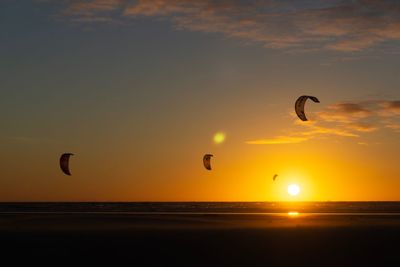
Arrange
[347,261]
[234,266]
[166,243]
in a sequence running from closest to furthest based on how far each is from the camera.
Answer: [234,266] < [347,261] < [166,243]

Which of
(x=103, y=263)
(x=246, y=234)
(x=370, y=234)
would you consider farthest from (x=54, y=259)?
(x=370, y=234)

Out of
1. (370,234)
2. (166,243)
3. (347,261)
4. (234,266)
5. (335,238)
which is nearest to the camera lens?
(234,266)

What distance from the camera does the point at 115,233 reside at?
1053 inches

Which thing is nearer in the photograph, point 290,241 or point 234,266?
point 234,266

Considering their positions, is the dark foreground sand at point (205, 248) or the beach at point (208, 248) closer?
the dark foreground sand at point (205, 248)

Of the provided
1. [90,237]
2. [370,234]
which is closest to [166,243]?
[90,237]

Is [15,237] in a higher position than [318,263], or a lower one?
higher

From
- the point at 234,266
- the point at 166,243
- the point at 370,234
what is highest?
the point at 370,234

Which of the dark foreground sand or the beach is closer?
the dark foreground sand

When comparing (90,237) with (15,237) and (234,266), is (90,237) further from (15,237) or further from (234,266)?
(234,266)

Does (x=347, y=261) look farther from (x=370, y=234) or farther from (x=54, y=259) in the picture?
(x=370, y=234)

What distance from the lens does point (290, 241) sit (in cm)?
2252

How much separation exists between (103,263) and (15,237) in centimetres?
951

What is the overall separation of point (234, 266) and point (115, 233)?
40.4 feet
